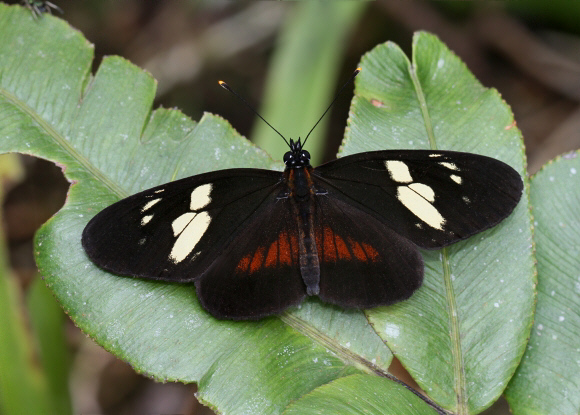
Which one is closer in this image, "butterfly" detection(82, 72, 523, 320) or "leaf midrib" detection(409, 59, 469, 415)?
"leaf midrib" detection(409, 59, 469, 415)

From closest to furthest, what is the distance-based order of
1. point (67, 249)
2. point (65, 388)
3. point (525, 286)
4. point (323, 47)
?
1. point (525, 286)
2. point (67, 249)
3. point (65, 388)
4. point (323, 47)

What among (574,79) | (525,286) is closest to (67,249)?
(525,286)

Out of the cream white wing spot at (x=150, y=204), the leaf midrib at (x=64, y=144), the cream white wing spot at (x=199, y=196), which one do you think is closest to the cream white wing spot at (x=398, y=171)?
the cream white wing spot at (x=199, y=196)

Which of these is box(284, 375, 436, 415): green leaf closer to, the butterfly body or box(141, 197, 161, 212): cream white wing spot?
the butterfly body

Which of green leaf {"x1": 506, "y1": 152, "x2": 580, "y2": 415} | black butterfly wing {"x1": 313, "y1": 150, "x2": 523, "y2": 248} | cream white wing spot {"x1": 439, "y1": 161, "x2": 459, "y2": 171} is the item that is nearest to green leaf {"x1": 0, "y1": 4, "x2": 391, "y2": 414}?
black butterfly wing {"x1": 313, "y1": 150, "x2": 523, "y2": 248}

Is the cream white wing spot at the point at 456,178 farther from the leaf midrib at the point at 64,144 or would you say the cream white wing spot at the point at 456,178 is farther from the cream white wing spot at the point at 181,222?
the leaf midrib at the point at 64,144

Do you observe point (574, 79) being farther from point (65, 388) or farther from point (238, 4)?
point (65, 388)
